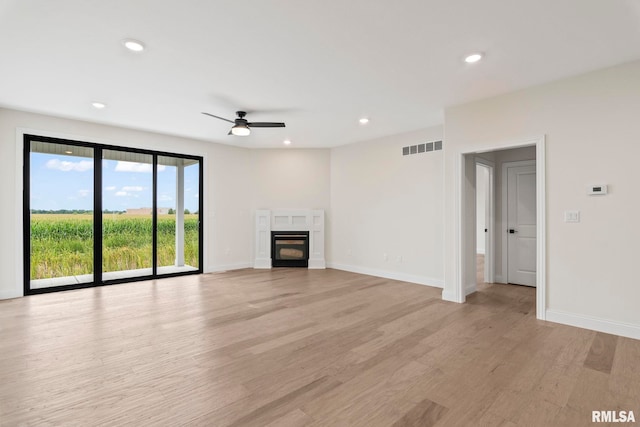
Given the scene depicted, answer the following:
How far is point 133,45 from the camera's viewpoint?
9.28 ft

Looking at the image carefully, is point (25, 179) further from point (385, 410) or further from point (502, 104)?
point (502, 104)

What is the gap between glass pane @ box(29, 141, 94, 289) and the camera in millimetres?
4957

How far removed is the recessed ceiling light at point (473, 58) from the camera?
3.01 metres

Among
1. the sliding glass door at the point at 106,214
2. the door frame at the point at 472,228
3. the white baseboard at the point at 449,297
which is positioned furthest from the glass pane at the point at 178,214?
the door frame at the point at 472,228

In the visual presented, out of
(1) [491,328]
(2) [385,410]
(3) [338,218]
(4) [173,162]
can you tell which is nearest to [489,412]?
(2) [385,410]

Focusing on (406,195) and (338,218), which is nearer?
(406,195)

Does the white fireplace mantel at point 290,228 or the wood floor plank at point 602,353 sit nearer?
the wood floor plank at point 602,353

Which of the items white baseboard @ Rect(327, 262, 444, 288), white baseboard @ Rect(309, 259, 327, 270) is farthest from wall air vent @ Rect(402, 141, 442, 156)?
white baseboard @ Rect(309, 259, 327, 270)

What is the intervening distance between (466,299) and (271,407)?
11.8 ft

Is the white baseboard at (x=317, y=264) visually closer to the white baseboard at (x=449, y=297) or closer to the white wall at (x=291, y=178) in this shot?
the white wall at (x=291, y=178)

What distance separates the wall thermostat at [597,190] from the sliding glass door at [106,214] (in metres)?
6.51

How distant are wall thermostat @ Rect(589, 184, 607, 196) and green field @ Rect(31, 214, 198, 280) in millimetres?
6583

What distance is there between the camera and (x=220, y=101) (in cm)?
429

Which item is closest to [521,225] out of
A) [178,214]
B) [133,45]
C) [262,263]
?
[262,263]
